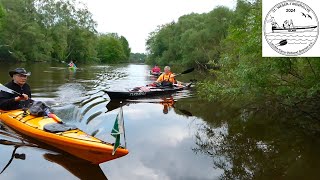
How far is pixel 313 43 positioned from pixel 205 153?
A: 330 cm

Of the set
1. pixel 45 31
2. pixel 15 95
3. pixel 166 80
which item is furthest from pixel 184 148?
pixel 45 31

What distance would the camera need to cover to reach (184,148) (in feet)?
26.1

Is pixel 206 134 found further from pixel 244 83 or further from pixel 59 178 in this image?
pixel 59 178

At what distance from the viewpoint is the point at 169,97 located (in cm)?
1537

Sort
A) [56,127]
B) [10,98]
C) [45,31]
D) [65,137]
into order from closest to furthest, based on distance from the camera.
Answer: [65,137] → [56,127] → [10,98] → [45,31]

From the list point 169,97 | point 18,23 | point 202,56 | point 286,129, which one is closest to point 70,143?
point 286,129

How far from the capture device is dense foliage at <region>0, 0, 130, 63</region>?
4575 cm

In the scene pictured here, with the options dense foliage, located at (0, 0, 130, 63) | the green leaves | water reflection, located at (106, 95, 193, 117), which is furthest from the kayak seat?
the green leaves
